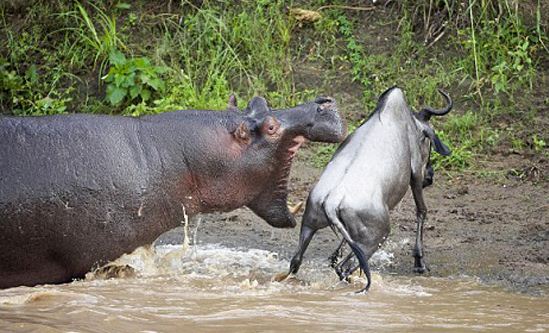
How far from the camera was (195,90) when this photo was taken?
938 centimetres

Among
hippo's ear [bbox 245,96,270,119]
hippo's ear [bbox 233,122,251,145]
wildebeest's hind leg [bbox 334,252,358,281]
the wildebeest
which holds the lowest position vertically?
wildebeest's hind leg [bbox 334,252,358,281]

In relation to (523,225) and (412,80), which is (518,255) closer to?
(523,225)

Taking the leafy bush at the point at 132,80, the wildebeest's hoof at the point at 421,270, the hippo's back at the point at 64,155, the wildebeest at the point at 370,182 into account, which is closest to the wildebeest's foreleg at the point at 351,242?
the wildebeest at the point at 370,182

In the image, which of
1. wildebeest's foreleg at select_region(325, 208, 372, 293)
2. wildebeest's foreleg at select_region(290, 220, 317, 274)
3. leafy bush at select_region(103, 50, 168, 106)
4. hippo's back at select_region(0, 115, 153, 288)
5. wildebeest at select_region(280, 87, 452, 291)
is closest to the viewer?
hippo's back at select_region(0, 115, 153, 288)

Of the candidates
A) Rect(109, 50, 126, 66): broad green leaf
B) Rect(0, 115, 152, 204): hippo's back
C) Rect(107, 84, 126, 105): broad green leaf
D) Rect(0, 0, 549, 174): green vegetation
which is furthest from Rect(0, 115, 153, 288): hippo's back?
Rect(109, 50, 126, 66): broad green leaf

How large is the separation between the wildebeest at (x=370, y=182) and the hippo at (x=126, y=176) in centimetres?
22

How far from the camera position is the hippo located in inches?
213

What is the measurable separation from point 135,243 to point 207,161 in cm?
54

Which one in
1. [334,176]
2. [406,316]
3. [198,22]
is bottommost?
[406,316]

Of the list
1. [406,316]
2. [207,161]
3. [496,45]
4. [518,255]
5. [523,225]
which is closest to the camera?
[406,316]

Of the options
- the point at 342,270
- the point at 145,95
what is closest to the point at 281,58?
the point at 145,95

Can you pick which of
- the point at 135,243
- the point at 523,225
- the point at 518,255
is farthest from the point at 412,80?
the point at 135,243

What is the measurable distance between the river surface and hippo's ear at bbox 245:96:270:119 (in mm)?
862

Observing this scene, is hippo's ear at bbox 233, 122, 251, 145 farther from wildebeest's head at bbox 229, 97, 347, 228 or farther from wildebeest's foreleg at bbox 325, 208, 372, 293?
wildebeest's foreleg at bbox 325, 208, 372, 293
